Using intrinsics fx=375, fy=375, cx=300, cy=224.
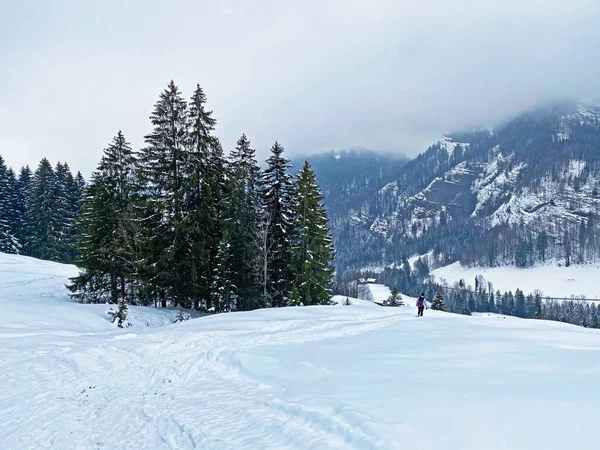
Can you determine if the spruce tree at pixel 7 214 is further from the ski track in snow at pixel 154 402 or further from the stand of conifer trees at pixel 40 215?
the ski track in snow at pixel 154 402

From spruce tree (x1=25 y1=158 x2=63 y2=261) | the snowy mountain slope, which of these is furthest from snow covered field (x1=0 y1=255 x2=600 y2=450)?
spruce tree (x1=25 y1=158 x2=63 y2=261)

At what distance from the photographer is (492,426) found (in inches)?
236

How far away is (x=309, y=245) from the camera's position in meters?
31.5

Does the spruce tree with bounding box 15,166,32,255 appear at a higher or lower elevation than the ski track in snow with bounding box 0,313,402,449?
higher

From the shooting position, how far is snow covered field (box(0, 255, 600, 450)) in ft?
20.3

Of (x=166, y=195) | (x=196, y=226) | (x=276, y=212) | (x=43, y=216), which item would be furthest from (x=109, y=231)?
(x=43, y=216)

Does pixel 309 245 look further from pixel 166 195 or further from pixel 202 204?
pixel 166 195

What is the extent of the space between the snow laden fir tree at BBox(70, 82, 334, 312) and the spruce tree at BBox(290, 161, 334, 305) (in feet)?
0.34

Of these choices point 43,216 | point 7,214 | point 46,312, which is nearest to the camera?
point 46,312

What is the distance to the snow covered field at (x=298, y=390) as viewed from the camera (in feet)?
20.3

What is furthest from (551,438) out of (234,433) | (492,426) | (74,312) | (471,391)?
(74,312)

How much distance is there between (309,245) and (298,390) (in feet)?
75.4

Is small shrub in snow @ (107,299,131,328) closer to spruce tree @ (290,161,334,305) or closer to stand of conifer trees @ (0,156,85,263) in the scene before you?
spruce tree @ (290,161,334,305)

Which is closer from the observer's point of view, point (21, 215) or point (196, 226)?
point (196, 226)
